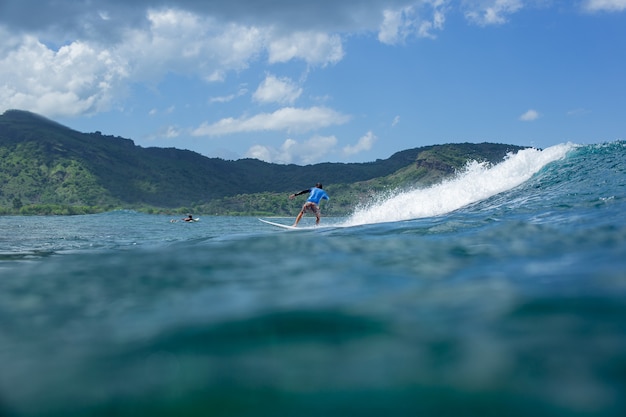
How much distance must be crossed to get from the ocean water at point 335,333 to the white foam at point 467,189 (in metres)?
11.1

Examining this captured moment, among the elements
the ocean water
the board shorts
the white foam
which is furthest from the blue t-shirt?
the ocean water

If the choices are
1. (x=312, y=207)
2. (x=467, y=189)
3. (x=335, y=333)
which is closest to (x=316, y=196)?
(x=312, y=207)

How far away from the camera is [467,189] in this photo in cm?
2022

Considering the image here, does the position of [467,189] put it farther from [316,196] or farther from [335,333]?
[335,333]

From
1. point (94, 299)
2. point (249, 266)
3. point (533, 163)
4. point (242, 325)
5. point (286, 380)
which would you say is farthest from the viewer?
point (533, 163)

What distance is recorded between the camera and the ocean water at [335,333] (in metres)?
3.15

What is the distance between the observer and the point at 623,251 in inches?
239

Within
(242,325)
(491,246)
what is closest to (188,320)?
(242,325)

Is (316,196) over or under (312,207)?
over

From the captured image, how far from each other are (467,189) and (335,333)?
1750 cm

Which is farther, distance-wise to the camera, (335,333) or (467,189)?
(467,189)

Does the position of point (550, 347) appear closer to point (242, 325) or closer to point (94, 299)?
point (242, 325)

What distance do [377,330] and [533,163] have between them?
20214mm

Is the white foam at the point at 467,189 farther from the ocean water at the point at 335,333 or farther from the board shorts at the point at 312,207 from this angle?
the ocean water at the point at 335,333
